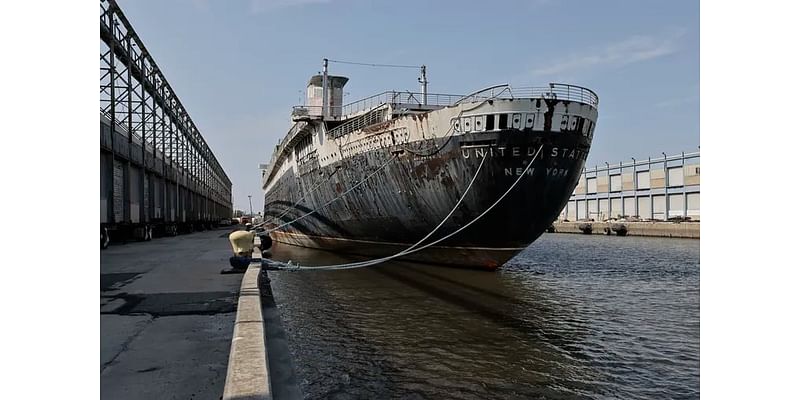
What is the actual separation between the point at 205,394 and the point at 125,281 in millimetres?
7455

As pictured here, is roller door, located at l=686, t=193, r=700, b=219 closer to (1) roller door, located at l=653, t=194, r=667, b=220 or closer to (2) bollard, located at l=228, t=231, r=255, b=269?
(1) roller door, located at l=653, t=194, r=667, b=220

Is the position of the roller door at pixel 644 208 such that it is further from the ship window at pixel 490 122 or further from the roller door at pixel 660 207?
the ship window at pixel 490 122

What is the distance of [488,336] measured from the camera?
926 centimetres

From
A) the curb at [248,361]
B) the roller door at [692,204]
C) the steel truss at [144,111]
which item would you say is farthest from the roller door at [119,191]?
the roller door at [692,204]

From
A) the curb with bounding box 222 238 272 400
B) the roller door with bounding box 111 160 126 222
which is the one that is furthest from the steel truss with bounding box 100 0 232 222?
the curb with bounding box 222 238 272 400

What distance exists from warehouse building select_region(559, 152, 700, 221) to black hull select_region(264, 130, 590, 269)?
4043cm

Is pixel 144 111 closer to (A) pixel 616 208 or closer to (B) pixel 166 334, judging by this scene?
(B) pixel 166 334

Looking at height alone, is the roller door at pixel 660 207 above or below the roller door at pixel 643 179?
below

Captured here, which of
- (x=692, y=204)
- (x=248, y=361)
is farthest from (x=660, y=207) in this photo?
(x=248, y=361)

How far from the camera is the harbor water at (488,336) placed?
271 inches

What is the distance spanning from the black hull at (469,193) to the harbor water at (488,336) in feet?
4.01

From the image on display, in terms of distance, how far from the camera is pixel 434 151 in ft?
52.9

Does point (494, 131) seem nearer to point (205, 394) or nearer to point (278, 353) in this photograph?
point (278, 353)

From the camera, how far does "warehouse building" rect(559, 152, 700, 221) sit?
5378cm
